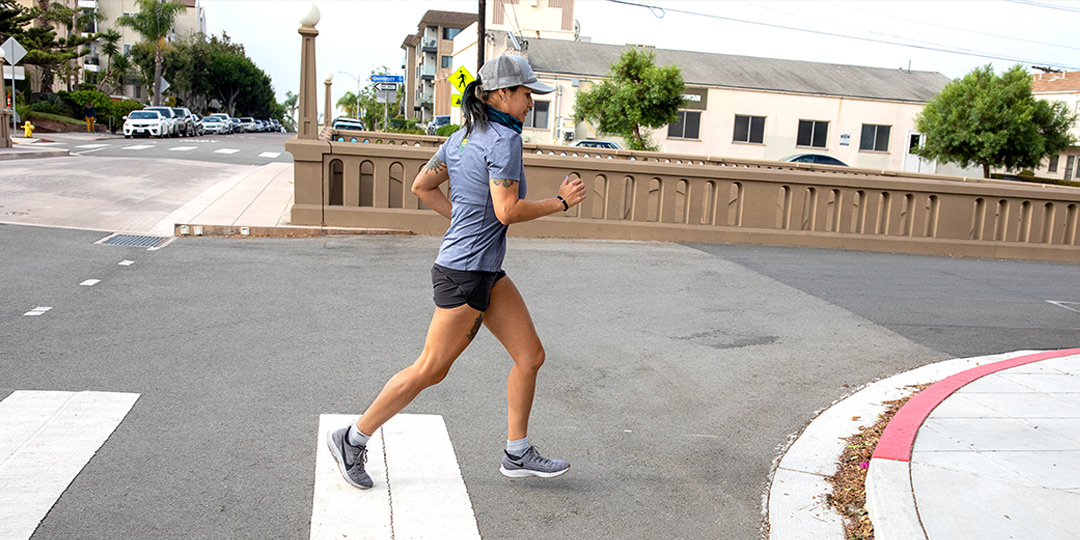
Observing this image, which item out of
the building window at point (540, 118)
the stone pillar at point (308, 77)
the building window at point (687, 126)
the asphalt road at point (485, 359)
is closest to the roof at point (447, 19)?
the building window at point (540, 118)

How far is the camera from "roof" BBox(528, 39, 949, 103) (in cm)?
4896

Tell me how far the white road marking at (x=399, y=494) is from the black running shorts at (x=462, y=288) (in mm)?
900

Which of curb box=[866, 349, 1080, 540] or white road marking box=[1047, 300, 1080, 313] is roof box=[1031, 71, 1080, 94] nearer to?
white road marking box=[1047, 300, 1080, 313]

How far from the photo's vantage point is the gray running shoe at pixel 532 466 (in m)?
4.36

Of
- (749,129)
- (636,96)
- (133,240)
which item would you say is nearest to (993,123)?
(749,129)

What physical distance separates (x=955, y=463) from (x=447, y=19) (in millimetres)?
95919

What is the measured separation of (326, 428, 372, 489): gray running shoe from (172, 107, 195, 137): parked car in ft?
163

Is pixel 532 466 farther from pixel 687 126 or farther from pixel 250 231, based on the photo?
pixel 687 126

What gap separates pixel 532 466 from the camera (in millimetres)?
4359

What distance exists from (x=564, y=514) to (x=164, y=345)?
3.76 m

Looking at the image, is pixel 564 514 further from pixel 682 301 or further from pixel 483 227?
pixel 682 301

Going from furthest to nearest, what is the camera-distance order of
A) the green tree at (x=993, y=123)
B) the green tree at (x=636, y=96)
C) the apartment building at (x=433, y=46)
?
the apartment building at (x=433, y=46), the green tree at (x=636, y=96), the green tree at (x=993, y=123)

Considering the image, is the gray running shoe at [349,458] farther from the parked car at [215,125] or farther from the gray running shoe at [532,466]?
the parked car at [215,125]

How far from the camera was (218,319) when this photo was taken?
7387mm
